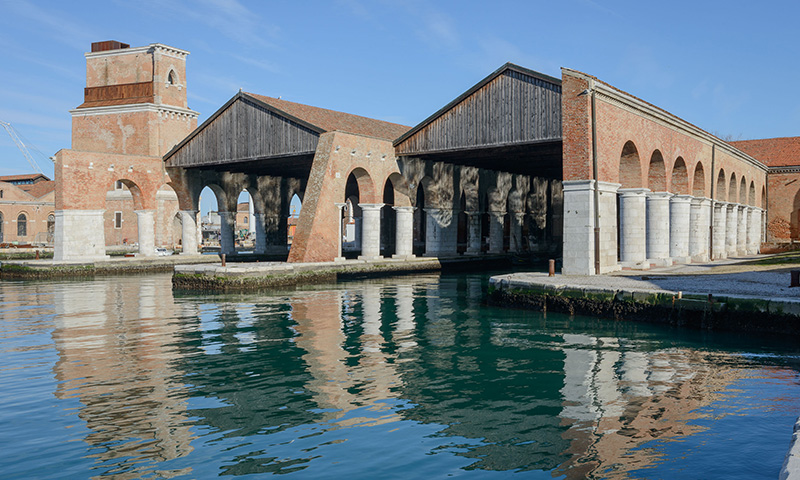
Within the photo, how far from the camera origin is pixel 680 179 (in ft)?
94.8

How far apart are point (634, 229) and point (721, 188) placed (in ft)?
48.4

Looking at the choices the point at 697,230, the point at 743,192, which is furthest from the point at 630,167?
the point at 743,192

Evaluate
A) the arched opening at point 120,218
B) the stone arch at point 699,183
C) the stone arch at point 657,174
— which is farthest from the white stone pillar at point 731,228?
the arched opening at point 120,218

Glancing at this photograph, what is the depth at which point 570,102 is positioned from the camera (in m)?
21.3

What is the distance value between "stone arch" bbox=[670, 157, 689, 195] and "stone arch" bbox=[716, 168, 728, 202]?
7231mm

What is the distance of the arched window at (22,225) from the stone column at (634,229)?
196 feet

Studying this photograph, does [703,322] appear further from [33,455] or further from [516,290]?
[33,455]

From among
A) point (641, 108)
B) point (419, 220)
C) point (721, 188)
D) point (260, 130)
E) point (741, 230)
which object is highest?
point (260, 130)

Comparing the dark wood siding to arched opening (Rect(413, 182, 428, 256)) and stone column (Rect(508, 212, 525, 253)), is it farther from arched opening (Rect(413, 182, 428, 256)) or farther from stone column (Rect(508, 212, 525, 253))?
arched opening (Rect(413, 182, 428, 256))

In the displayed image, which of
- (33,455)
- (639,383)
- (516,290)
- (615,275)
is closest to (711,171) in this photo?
(615,275)

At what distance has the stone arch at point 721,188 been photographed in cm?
3496

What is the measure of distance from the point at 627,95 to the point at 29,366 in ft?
65.1

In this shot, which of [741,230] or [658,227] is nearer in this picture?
[658,227]

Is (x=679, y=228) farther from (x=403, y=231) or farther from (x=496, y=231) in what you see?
(x=496, y=231)
